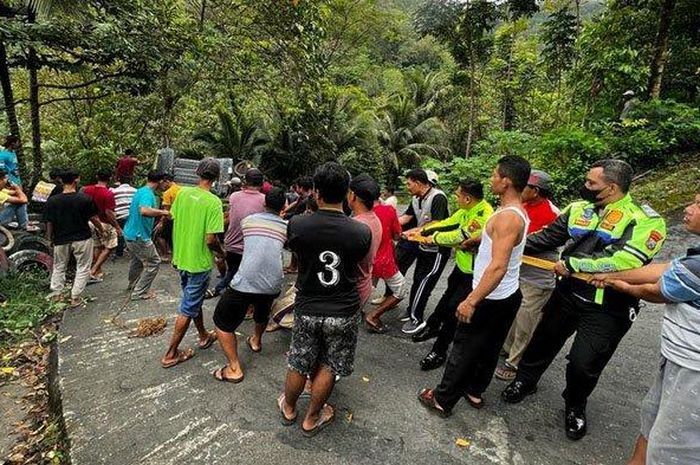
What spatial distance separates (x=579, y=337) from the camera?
2.70 meters

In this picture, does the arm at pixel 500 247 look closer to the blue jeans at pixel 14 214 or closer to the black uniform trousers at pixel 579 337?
the black uniform trousers at pixel 579 337

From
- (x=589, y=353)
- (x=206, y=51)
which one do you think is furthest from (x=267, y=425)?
(x=206, y=51)

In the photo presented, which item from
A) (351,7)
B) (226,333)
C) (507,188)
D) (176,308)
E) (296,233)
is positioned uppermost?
(351,7)

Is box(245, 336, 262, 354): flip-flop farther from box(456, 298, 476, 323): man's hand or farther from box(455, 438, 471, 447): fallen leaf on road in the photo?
box(456, 298, 476, 323): man's hand

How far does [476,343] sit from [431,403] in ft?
2.22

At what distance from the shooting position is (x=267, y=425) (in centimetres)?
290

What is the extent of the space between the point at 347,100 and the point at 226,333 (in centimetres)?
1421

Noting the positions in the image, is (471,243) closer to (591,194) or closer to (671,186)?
(591,194)

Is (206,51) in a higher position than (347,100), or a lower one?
higher

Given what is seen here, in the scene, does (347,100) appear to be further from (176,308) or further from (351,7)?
(176,308)

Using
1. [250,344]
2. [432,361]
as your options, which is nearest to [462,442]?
[432,361]

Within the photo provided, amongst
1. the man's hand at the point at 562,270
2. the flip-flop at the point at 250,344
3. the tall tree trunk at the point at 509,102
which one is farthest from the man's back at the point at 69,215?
the tall tree trunk at the point at 509,102

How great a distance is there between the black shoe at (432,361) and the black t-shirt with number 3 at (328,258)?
1.36m

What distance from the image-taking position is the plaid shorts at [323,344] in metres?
2.60
